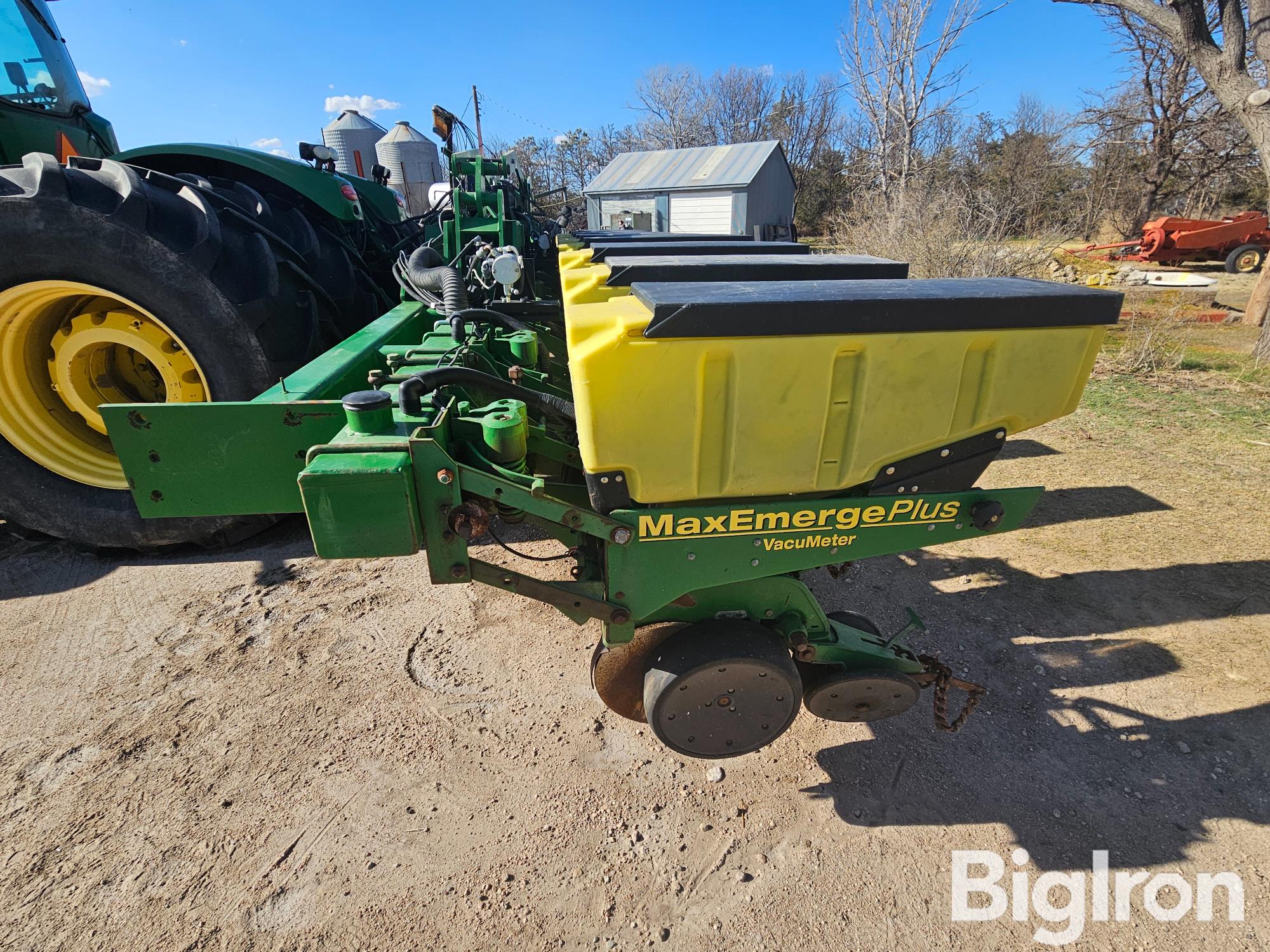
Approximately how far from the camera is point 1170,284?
1293cm

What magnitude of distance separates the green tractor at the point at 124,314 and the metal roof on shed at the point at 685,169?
64.1ft

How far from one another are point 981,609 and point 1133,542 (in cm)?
125

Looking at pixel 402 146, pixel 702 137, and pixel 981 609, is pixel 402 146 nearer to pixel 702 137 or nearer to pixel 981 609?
pixel 702 137

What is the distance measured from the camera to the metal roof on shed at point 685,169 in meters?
20.5

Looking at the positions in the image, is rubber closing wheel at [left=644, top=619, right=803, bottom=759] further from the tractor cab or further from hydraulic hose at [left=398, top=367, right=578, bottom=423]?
the tractor cab

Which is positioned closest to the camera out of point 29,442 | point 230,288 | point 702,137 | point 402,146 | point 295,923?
point 295,923

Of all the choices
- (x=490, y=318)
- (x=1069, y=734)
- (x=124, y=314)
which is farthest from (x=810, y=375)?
(x=124, y=314)

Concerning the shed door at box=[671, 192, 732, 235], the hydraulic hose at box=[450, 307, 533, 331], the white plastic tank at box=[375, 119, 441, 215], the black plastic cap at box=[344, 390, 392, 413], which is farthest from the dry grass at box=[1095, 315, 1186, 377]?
the white plastic tank at box=[375, 119, 441, 215]

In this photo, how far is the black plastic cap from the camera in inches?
62.0

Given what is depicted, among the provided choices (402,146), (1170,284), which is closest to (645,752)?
(1170,284)

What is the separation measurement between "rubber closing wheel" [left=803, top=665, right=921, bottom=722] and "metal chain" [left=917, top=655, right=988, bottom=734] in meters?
0.11

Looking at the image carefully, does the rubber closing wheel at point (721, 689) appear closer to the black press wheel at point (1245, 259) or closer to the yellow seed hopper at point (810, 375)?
the yellow seed hopper at point (810, 375)

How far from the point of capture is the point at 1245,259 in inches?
615

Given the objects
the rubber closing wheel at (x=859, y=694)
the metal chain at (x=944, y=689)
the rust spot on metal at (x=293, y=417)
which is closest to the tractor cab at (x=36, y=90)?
the rust spot on metal at (x=293, y=417)
